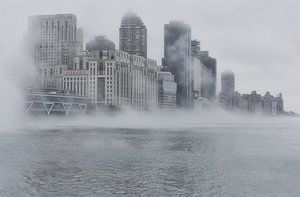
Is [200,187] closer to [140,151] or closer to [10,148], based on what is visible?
[140,151]

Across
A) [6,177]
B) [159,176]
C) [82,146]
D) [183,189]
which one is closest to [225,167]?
[159,176]

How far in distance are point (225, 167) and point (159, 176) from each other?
13890 mm

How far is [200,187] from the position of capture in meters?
59.8

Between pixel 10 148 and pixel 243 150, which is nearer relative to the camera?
pixel 10 148

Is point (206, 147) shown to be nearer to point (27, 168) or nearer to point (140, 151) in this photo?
point (140, 151)

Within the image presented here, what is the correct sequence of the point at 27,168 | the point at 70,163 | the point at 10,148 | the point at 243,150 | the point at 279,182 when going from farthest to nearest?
the point at 243,150 → the point at 10,148 → the point at 70,163 → the point at 27,168 → the point at 279,182

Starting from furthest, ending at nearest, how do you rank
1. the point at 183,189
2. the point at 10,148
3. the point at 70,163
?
the point at 10,148, the point at 70,163, the point at 183,189

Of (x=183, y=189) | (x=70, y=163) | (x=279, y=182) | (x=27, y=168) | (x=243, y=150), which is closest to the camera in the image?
(x=183, y=189)

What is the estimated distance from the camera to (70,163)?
7900 cm

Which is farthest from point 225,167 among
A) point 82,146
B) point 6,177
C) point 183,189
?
point 82,146

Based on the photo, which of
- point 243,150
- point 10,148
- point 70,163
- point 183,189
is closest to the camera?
point 183,189

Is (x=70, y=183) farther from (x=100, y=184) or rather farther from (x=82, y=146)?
(x=82, y=146)

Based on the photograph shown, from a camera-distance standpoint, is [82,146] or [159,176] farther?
[82,146]

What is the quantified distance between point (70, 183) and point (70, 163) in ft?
58.4
